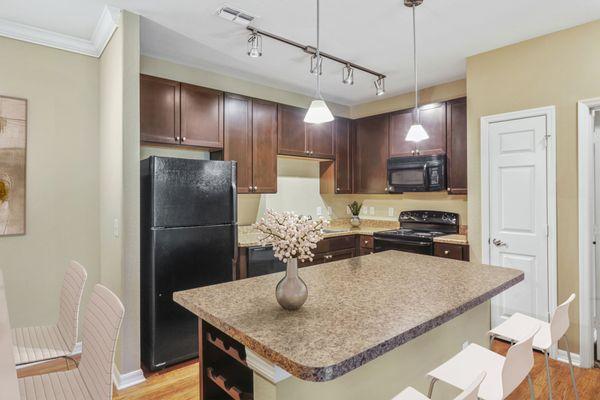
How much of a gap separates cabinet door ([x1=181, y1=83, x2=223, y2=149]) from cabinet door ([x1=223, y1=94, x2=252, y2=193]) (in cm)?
9

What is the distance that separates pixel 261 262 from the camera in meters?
3.37

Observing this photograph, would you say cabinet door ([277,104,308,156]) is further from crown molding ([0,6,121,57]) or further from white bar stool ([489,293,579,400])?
white bar stool ([489,293,579,400])

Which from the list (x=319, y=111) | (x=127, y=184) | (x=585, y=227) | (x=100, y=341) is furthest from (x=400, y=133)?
(x=100, y=341)

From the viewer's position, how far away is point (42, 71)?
278cm

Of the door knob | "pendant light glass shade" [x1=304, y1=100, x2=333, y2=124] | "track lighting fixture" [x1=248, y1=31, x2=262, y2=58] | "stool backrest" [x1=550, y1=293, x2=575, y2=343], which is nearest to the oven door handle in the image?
the door knob

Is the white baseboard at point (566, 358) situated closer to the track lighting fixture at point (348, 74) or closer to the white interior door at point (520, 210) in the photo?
the white interior door at point (520, 210)

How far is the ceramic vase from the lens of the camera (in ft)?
4.25

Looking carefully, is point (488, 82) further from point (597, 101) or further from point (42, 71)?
point (42, 71)

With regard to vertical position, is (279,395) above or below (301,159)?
below

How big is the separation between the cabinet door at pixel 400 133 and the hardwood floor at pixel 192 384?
2.40 meters

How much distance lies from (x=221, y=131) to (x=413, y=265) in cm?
226

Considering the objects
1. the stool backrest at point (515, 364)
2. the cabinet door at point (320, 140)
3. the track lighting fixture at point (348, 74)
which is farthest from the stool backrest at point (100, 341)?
the cabinet door at point (320, 140)

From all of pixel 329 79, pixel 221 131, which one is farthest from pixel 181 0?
pixel 329 79

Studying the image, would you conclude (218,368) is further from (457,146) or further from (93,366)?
(457,146)
